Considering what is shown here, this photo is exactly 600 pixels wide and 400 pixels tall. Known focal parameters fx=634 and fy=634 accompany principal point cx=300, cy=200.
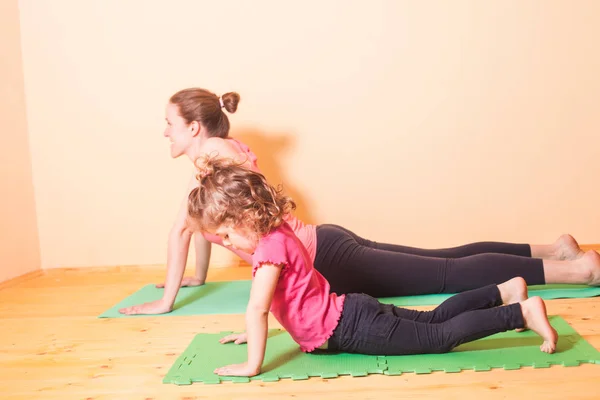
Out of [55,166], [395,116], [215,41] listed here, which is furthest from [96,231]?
[395,116]

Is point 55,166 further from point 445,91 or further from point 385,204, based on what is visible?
point 445,91

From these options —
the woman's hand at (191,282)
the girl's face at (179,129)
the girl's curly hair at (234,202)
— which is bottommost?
the woman's hand at (191,282)

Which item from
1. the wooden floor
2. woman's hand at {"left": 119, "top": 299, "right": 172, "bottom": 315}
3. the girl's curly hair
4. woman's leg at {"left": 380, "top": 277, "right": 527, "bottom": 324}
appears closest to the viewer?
the wooden floor

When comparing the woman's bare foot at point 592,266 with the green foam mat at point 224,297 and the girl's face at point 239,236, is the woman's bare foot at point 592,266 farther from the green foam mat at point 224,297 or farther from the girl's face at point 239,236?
the girl's face at point 239,236

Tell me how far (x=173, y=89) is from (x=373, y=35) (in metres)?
1.14

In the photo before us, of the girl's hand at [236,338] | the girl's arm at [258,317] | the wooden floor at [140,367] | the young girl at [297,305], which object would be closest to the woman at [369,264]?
the wooden floor at [140,367]

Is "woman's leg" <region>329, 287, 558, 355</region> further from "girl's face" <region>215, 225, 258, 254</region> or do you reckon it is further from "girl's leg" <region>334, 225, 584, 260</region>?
"girl's leg" <region>334, 225, 584, 260</region>

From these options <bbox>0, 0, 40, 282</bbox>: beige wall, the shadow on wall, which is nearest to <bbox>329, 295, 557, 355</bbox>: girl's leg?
the shadow on wall

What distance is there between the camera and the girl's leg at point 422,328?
1.85m

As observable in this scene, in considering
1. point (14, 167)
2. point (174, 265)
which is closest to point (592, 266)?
point (174, 265)

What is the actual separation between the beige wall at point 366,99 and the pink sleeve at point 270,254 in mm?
1696

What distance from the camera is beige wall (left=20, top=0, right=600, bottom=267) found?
3439mm

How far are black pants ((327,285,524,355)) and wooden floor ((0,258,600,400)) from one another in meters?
0.13

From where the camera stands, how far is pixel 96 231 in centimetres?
363
